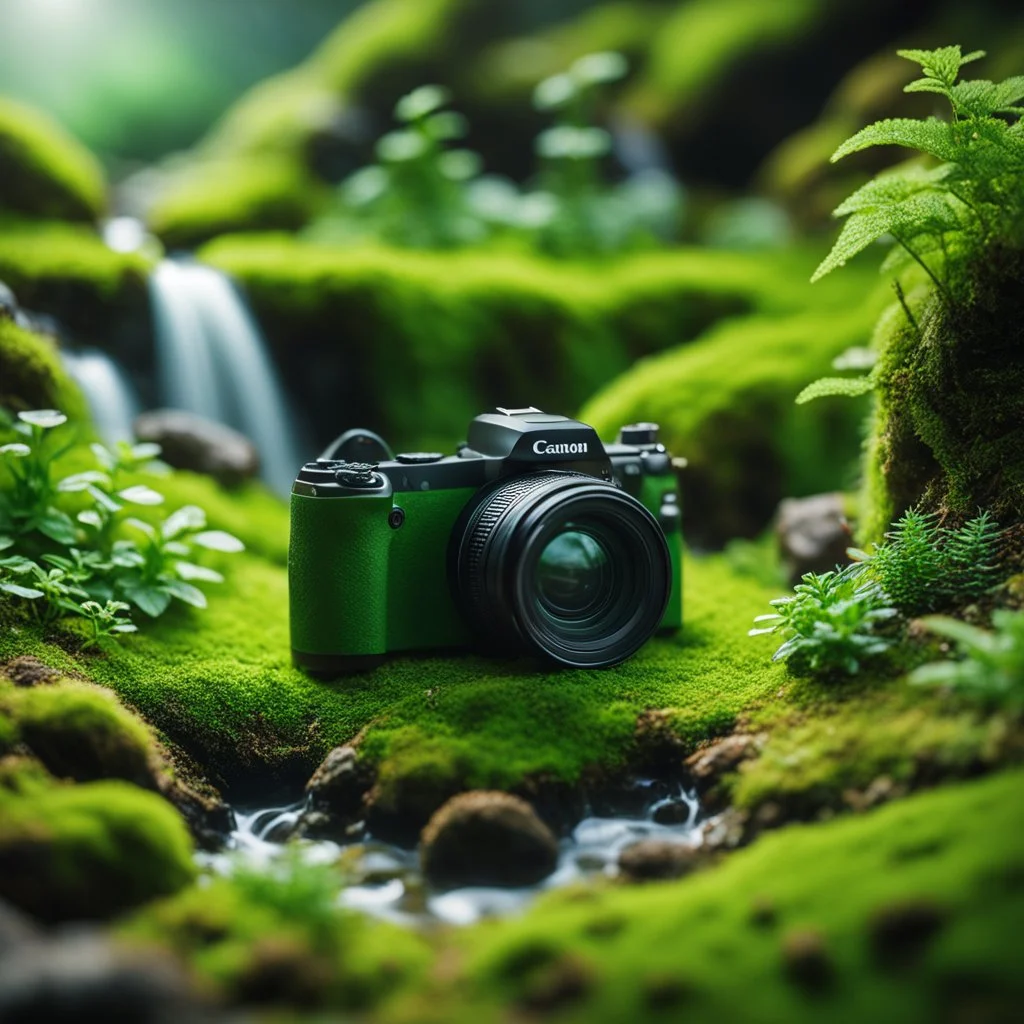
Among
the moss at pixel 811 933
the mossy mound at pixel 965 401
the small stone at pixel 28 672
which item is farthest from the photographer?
the mossy mound at pixel 965 401

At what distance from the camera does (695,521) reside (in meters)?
6.07

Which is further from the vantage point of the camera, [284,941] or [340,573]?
[340,573]

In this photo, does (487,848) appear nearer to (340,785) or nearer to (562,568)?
(340,785)

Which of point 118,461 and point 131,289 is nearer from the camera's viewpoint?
point 118,461

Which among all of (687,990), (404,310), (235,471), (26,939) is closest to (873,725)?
(687,990)

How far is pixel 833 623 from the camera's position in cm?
353

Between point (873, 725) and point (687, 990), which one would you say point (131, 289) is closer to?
point (873, 725)

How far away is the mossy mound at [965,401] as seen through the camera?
3746 mm

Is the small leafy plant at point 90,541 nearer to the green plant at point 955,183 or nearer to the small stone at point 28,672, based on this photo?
the small stone at point 28,672

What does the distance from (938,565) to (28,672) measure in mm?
2812

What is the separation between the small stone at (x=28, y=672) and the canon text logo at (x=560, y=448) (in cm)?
172

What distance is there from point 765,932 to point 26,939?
147 cm

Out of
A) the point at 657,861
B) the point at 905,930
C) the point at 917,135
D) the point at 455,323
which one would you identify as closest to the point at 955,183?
the point at 917,135

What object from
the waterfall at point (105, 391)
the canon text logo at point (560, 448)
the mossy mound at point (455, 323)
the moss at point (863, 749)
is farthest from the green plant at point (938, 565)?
the waterfall at point (105, 391)
